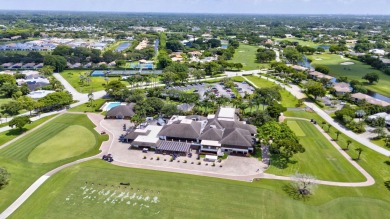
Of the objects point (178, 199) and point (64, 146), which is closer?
point (178, 199)

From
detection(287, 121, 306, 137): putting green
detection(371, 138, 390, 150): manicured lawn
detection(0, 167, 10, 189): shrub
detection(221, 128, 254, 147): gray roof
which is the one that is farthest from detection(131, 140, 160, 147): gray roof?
detection(371, 138, 390, 150): manicured lawn

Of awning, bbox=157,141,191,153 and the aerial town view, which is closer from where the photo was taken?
the aerial town view

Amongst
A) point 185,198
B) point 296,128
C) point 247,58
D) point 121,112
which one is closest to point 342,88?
point 296,128

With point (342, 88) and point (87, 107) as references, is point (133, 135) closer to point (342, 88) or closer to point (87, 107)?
point (87, 107)

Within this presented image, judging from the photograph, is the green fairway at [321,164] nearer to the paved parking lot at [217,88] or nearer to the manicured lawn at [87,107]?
the paved parking lot at [217,88]

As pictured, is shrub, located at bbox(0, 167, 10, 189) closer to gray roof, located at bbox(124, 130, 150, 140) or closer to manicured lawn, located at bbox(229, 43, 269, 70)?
gray roof, located at bbox(124, 130, 150, 140)

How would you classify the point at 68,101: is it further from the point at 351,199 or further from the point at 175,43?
the point at 175,43

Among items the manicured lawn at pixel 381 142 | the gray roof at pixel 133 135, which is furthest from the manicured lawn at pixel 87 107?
the manicured lawn at pixel 381 142
